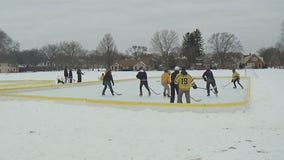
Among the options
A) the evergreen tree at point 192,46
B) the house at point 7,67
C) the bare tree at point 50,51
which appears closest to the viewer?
the evergreen tree at point 192,46

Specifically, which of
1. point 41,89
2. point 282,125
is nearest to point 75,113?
point 282,125

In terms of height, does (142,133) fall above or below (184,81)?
below

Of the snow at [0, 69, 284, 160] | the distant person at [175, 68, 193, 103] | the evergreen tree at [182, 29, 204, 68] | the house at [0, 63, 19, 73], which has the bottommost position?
the snow at [0, 69, 284, 160]

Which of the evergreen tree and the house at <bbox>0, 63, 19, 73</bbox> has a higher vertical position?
the evergreen tree

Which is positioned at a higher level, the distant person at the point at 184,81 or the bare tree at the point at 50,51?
the bare tree at the point at 50,51

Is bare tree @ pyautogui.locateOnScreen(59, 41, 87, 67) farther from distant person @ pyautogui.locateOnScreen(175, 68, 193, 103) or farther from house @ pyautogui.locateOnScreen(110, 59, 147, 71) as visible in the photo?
distant person @ pyautogui.locateOnScreen(175, 68, 193, 103)

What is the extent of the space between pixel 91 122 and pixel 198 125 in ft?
8.07

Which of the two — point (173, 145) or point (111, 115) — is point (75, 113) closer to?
point (111, 115)

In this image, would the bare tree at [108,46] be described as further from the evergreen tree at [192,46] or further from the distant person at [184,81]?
the distant person at [184,81]

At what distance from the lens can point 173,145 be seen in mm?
5426

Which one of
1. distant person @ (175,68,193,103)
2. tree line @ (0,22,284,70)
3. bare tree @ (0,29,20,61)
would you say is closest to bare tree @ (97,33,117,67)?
tree line @ (0,22,284,70)

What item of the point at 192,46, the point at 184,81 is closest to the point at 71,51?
the point at 192,46

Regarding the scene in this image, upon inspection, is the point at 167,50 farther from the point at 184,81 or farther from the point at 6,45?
the point at 184,81

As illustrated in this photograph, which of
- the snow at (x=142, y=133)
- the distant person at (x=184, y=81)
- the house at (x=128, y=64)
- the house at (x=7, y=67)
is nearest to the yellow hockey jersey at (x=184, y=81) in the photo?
the distant person at (x=184, y=81)
